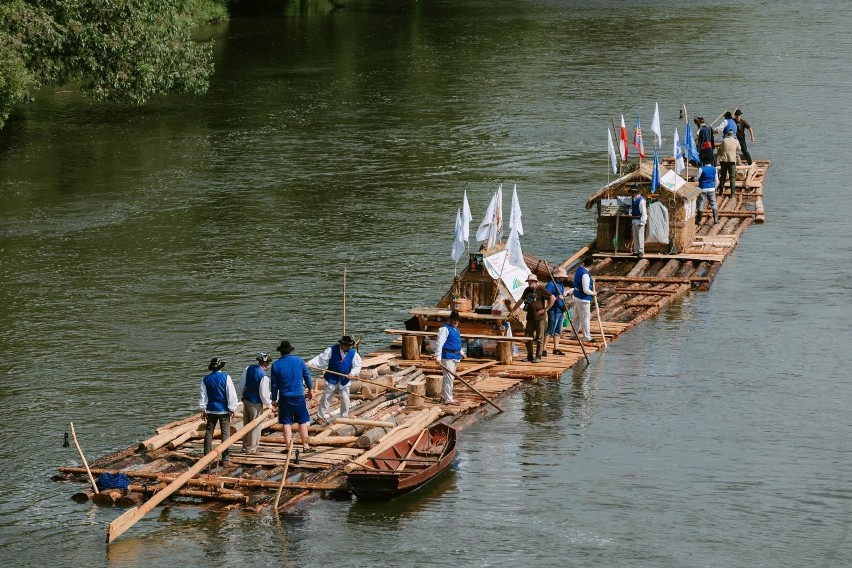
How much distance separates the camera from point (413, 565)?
76.6 feet

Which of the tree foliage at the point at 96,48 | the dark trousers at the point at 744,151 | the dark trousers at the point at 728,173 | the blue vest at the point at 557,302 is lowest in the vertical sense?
the blue vest at the point at 557,302

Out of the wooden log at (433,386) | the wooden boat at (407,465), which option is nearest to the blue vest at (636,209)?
the wooden log at (433,386)

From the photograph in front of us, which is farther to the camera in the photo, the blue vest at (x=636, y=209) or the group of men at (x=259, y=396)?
the blue vest at (x=636, y=209)

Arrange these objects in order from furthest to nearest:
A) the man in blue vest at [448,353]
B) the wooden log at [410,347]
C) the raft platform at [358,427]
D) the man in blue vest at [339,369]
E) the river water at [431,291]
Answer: the wooden log at [410,347] < the man in blue vest at [448,353] < the man in blue vest at [339,369] < the raft platform at [358,427] < the river water at [431,291]

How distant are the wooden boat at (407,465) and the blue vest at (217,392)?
8.60 feet

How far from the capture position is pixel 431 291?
4147cm

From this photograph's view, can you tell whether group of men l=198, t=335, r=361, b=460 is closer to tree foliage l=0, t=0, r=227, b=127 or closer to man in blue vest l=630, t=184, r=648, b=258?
man in blue vest l=630, t=184, r=648, b=258

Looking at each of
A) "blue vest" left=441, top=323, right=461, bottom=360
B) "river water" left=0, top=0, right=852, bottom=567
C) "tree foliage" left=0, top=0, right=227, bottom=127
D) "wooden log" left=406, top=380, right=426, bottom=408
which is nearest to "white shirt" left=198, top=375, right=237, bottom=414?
"river water" left=0, top=0, right=852, bottom=567

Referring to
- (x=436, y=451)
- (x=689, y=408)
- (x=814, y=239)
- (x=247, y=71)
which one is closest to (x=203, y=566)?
(x=436, y=451)

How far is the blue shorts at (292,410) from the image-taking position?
87.1 ft

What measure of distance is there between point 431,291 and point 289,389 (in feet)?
50.3

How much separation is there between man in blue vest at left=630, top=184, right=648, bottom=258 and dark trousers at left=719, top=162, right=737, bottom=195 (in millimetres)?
8980

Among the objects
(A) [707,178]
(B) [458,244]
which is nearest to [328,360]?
(B) [458,244]

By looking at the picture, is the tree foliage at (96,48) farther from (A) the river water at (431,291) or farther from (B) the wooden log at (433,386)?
(B) the wooden log at (433,386)
